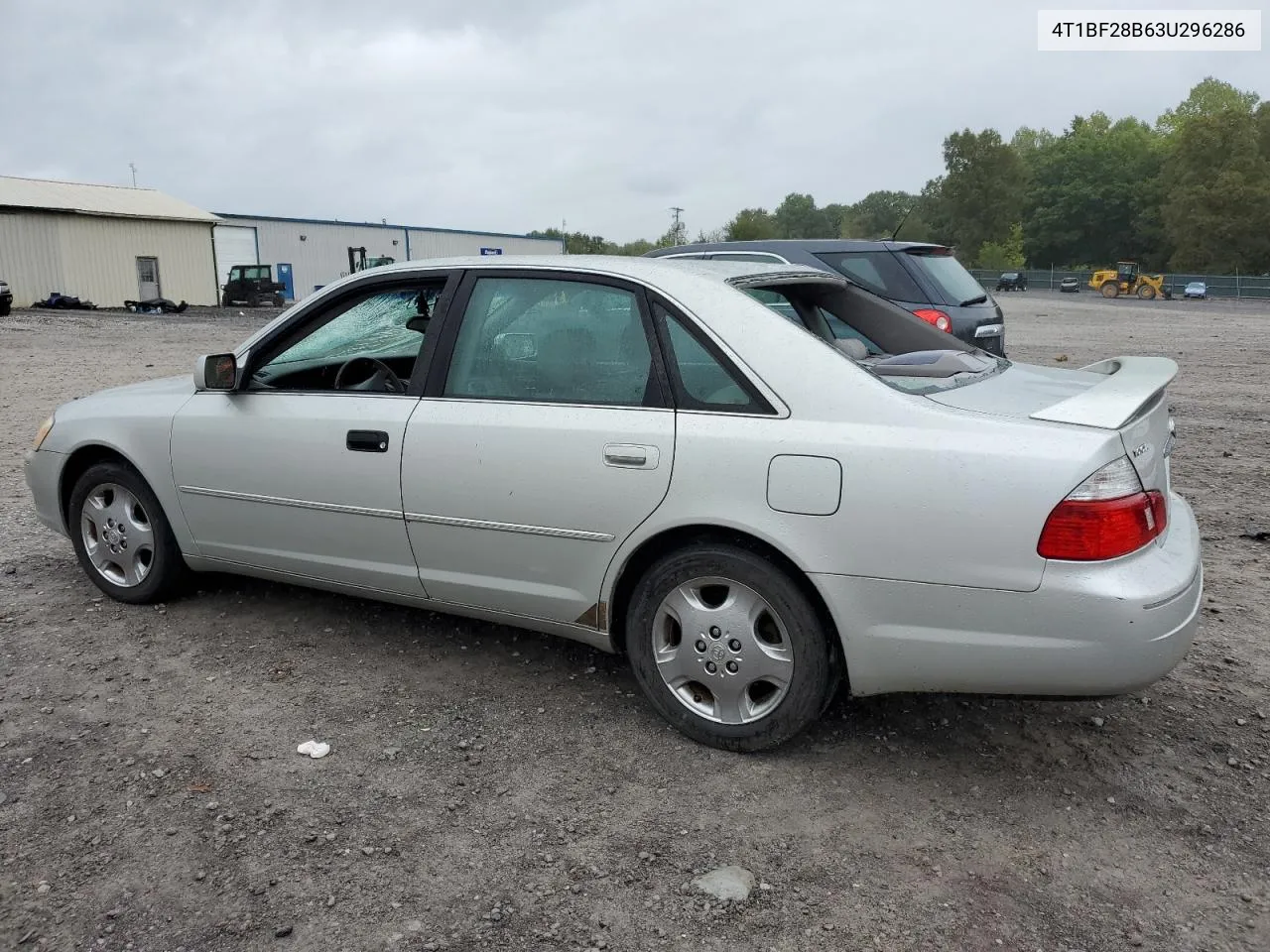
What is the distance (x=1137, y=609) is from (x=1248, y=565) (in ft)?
9.63

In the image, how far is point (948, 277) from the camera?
8.31 metres

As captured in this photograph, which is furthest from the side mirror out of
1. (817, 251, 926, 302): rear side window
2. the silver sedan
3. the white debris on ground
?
(817, 251, 926, 302): rear side window

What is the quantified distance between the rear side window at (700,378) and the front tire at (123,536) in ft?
8.21

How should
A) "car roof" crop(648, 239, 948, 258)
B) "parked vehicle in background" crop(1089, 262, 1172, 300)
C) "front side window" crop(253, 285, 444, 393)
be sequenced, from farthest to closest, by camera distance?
"parked vehicle in background" crop(1089, 262, 1172, 300) < "car roof" crop(648, 239, 948, 258) < "front side window" crop(253, 285, 444, 393)

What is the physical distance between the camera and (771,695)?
323cm

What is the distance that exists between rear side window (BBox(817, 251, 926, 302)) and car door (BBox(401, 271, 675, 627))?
4.67 m

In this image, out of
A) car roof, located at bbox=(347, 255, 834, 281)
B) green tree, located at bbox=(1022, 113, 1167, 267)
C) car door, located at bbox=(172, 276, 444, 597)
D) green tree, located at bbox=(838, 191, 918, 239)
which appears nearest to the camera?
car roof, located at bbox=(347, 255, 834, 281)

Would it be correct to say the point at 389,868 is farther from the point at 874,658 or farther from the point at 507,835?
the point at 874,658

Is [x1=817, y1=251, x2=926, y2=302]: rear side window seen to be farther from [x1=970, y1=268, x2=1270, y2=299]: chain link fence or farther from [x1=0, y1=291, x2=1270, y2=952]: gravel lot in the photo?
[x1=970, y1=268, x2=1270, y2=299]: chain link fence

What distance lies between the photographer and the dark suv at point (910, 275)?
25.6 ft

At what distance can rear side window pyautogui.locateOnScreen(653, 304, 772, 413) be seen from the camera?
3162mm

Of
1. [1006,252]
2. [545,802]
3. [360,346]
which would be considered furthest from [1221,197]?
[545,802]

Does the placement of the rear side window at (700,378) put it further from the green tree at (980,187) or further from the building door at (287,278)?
the green tree at (980,187)

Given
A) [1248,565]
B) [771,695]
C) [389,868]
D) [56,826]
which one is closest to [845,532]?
[771,695]
